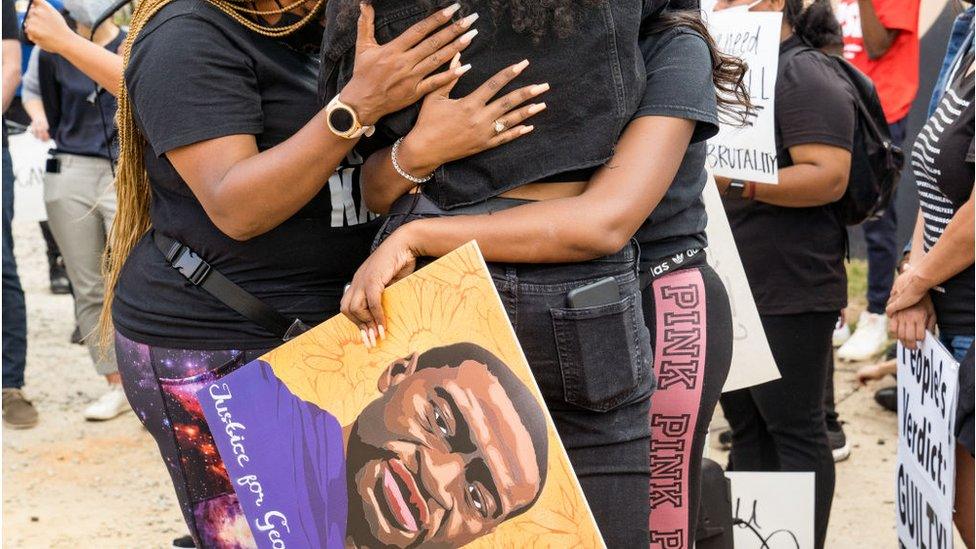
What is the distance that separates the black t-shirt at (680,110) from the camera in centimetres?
192

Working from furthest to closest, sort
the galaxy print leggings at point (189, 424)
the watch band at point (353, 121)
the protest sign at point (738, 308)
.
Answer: the protest sign at point (738, 308) < the galaxy print leggings at point (189, 424) < the watch band at point (353, 121)

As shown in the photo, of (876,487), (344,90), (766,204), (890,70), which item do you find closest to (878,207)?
(766,204)

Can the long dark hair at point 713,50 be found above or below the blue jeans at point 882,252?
above

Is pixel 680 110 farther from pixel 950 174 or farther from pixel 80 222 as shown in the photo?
pixel 80 222

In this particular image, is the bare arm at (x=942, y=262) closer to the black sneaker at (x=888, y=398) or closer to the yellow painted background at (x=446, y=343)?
the yellow painted background at (x=446, y=343)

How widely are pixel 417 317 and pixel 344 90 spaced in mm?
404

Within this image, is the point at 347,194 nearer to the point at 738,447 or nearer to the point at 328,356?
the point at 328,356

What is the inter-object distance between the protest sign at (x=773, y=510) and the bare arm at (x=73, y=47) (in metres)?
2.17

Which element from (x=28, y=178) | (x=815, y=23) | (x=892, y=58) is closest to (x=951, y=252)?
(x=815, y=23)

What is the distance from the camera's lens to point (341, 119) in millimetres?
1885

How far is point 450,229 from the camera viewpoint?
1.82 metres

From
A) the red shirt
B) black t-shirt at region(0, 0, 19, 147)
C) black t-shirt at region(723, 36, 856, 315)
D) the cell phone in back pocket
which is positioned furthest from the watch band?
the red shirt

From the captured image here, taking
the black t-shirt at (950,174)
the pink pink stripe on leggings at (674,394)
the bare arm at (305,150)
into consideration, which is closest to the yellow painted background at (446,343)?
the bare arm at (305,150)

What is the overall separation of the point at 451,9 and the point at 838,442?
3.56 m
